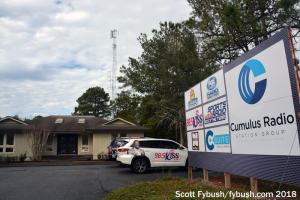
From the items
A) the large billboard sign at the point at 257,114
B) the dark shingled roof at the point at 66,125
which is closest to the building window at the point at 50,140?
the dark shingled roof at the point at 66,125

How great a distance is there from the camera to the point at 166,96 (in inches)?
685

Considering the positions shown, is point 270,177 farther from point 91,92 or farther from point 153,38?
point 91,92

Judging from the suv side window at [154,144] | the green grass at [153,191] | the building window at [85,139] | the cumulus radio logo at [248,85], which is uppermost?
the cumulus radio logo at [248,85]

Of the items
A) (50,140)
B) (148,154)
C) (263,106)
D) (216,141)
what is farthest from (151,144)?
(50,140)

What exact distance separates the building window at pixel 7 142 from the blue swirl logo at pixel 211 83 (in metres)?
20.9

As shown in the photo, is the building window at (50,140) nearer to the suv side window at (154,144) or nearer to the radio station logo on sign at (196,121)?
the suv side window at (154,144)

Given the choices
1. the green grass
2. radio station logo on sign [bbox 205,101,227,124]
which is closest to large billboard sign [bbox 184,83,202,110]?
radio station logo on sign [bbox 205,101,227,124]

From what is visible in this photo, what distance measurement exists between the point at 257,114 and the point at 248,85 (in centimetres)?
79

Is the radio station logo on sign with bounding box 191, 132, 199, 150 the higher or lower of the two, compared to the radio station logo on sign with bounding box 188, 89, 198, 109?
lower

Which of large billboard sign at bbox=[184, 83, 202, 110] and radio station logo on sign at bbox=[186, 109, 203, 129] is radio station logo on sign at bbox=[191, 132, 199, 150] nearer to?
radio station logo on sign at bbox=[186, 109, 203, 129]

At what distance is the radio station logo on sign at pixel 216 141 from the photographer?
6784mm

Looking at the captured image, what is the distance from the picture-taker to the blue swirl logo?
7598 mm

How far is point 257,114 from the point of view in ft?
17.7

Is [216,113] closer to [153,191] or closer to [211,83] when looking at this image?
[211,83]
